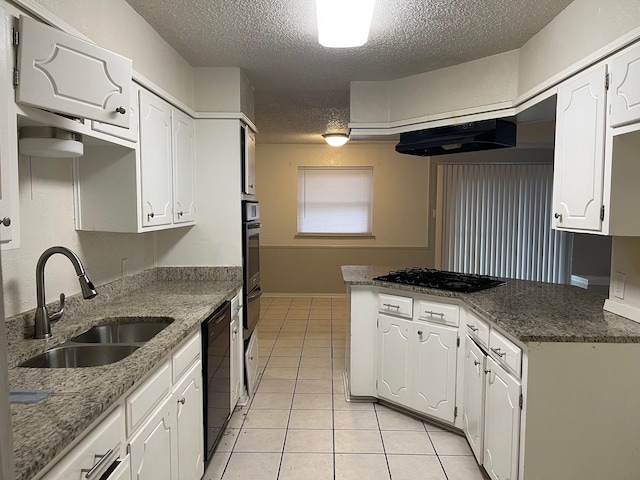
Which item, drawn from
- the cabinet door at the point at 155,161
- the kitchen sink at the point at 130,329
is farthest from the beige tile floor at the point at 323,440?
the cabinet door at the point at 155,161

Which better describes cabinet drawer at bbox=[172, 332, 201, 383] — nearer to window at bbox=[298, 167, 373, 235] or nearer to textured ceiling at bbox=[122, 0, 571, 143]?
textured ceiling at bbox=[122, 0, 571, 143]

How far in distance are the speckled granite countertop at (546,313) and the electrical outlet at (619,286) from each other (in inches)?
4.2

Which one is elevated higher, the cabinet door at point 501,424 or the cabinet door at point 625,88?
the cabinet door at point 625,88

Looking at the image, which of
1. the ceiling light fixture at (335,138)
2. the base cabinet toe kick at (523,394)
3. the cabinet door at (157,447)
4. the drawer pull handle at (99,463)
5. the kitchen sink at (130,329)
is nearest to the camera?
the drawer pull handle at (99,463)

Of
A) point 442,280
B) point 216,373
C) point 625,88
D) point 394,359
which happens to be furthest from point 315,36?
point 394,359

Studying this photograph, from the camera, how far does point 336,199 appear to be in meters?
6.29

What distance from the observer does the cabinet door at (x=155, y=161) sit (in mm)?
2154

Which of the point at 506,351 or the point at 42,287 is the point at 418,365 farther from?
the point at 42,287

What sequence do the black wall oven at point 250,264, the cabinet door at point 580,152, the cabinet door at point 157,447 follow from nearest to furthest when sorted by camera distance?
the cabinet door at point 157,447
the cabinet door at point 580,152
the black wall oven at point 250,264

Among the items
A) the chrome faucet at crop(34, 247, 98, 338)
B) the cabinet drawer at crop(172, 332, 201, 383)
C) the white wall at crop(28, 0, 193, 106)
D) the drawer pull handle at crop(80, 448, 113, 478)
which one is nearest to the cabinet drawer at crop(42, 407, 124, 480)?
the drawer pull handle at crop(80, 448, 113, 478)

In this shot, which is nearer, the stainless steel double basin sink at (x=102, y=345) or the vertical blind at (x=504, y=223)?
the stainless steel double basin sink at (x=102, y=345)

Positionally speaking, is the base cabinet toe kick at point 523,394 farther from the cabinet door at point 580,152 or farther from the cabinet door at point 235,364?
the cabinet door at point 235,364

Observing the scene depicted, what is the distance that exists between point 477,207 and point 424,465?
392cm

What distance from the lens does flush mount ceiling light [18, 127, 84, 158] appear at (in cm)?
142
